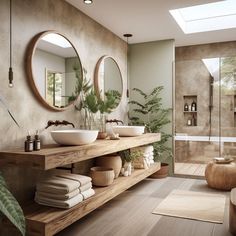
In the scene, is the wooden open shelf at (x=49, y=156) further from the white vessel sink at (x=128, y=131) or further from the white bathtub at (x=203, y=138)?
the white bathtub at (x=203, y=138)

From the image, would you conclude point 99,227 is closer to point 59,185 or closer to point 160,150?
point 59,185

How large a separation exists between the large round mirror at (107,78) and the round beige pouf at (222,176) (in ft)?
6.12

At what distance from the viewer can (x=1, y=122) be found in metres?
2.33

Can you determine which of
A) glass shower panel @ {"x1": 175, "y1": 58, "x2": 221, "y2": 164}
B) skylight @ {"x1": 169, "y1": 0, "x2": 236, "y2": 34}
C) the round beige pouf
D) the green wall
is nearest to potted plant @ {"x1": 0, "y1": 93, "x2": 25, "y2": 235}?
the round beige pouf

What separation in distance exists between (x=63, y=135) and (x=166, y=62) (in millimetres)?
2872

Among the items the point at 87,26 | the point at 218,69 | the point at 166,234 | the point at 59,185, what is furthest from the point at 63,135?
the point at 218,69

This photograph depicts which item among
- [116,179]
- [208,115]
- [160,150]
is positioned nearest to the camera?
[116,179]

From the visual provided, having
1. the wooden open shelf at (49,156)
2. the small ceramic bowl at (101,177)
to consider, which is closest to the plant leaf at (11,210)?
the wooden open shelf at (49,156)

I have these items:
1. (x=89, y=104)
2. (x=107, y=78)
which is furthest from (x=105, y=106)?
(x=107, y=78)

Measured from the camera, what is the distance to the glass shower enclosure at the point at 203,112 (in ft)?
15.4

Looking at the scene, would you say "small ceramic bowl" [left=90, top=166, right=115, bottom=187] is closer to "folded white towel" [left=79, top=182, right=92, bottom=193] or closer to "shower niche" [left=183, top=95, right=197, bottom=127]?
"folded white towel" [left=79, top=182, right=92, bottom=193]

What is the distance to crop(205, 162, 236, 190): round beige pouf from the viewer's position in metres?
3.72

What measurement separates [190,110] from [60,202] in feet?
11.9

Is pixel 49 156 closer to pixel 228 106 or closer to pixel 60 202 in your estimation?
pixel 60 202
